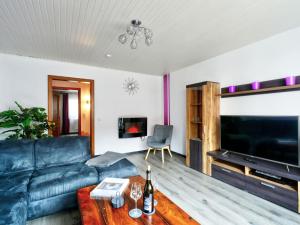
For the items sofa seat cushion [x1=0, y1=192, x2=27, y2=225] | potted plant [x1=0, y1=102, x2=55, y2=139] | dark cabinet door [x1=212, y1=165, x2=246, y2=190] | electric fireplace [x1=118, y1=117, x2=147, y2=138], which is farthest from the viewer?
electric fireplace [x1=118, y1=117, x2=147, y2=138]

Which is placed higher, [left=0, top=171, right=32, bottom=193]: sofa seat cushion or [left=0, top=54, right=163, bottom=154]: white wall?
[left=0, top=54, right=163, bottom=154]: white wall

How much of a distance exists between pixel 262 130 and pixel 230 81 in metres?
1.14

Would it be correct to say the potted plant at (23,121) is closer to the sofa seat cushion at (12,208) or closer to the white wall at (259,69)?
the sofa seat cushion at (12,208)

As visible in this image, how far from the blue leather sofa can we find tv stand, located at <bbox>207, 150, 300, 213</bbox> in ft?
5.30

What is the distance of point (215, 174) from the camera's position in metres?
2.94

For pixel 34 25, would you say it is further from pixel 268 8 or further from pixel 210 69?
pixel 210 69

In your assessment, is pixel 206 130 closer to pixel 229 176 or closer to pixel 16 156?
pixel 229 176

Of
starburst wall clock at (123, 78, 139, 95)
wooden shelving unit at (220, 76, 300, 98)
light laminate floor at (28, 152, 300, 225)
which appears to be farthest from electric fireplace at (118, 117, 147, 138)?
wooden shelving unit at (220, 76, 300, 98)

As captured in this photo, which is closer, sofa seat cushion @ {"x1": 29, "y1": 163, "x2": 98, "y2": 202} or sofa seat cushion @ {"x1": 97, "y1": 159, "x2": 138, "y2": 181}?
sofa seat cushion @ {"x1": 29, "y1": 163, "x2": 98, "y2": 202}

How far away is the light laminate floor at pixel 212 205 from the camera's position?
5.97ft

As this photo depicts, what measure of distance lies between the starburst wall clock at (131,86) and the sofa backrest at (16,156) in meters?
2.76

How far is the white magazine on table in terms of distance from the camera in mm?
1490

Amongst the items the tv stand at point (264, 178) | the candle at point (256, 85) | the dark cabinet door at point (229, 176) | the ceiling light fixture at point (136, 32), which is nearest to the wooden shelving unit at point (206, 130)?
the dark cabinet door at point (229, 176)

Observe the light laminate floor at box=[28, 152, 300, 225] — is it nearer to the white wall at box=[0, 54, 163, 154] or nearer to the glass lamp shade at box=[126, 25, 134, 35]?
the white wall at box=[0, 54, 163, 154]
